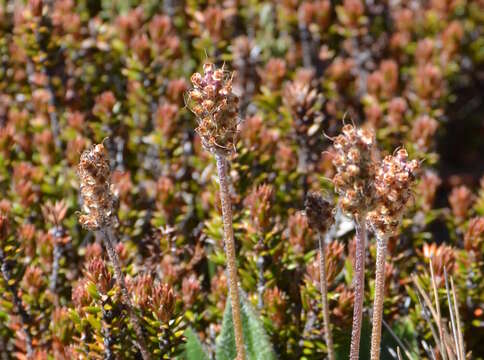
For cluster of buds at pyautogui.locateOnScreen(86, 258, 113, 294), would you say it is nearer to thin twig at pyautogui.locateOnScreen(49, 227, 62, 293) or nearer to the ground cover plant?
the ground cover plant

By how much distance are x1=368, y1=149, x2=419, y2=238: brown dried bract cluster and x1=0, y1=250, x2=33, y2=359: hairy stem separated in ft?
4.18

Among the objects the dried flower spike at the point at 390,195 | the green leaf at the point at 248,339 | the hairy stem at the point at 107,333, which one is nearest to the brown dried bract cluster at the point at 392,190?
the dried flower spike at the point at 390,195

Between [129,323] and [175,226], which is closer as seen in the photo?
[129,323]

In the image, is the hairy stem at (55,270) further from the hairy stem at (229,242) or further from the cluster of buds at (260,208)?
the hairy stem at (229,242)

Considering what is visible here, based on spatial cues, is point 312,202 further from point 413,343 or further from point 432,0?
point 432,0

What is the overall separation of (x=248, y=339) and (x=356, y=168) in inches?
32.1

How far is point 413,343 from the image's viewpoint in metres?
2.26

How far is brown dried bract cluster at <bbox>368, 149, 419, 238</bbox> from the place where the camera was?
153cm

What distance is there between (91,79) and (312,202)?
1.84 m

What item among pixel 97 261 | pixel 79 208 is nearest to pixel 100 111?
pixel 79 208

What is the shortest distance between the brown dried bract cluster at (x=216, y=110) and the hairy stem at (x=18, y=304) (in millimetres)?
1001

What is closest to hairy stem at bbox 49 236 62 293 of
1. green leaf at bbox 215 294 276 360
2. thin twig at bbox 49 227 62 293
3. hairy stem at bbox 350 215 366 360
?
thin twig at bbox 49 227 62 293

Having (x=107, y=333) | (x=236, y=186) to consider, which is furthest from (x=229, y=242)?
(x=236, y=186)

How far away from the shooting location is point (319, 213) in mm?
1785
